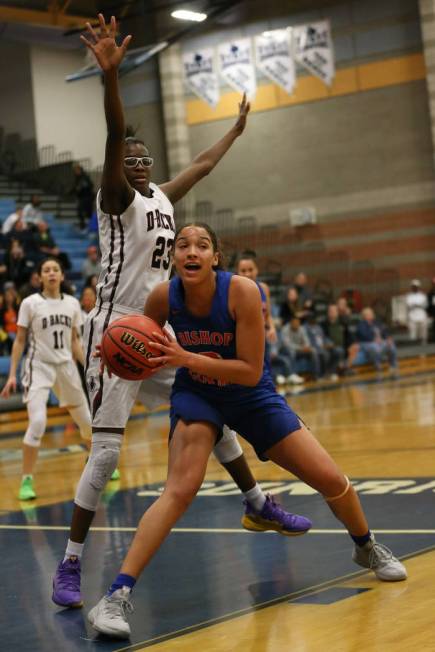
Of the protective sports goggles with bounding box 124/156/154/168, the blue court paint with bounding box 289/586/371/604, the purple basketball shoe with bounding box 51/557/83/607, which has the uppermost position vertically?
the protective sports goggles with bounding box 124/156/154/168

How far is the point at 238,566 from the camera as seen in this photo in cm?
534

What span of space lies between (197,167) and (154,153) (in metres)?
23.6

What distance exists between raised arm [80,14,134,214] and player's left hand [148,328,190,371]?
941 millimetres

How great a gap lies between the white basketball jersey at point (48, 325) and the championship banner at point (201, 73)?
18.0 m

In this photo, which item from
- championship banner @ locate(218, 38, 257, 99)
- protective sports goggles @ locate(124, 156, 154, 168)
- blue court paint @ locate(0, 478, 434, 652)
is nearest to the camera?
blue court paint @ locate(0, 478, 434, 652)

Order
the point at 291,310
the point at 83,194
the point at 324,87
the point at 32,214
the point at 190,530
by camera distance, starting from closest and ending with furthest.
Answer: the point at 190,530 < the point at 291,310 < the point at 32,214 < the point at 83,194 < the point at 324,87

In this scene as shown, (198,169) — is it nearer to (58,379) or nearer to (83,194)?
(58,379)

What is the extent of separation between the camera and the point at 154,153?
29422 millimetres

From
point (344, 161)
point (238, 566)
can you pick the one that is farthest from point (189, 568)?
point (344, 161)

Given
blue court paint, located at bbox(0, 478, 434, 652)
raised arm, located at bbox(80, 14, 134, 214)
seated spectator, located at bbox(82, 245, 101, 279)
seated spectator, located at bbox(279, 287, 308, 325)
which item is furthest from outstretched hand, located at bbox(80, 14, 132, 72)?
seated spectator, located at bbox(82, 245, 101, 279)

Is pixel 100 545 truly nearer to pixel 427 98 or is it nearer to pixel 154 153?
pixel 427 98

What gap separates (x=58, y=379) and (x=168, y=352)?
4.82 metres

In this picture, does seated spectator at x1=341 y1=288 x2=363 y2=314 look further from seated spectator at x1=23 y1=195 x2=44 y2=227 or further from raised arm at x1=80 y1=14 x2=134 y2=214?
raised arm at x1=80 y1=14 x2=134 y2=214

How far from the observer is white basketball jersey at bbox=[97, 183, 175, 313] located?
5312mm
